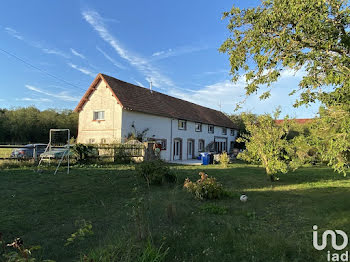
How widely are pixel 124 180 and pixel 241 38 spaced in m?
7.67

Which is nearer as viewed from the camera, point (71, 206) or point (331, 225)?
point (331, 225)

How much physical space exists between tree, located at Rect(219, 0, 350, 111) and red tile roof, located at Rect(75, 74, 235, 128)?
15547mm

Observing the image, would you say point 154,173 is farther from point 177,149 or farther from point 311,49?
point 177,149

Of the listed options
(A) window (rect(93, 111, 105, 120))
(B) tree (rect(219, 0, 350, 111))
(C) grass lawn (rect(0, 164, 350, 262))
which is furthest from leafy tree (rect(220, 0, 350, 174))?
(A) window (rect(93, 111, 105, 120))

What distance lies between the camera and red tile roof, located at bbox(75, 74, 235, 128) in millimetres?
21128

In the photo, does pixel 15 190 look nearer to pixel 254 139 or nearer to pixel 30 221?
pixel 30 221

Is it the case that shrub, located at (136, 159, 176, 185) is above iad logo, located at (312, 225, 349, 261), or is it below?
above

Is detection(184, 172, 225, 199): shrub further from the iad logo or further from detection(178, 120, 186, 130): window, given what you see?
detection(178, 120, 186, 130): window

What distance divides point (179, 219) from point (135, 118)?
1650cm

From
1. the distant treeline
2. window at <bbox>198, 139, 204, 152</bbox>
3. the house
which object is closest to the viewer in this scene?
the house

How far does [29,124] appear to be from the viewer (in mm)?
34562

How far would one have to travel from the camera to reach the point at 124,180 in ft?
34.6

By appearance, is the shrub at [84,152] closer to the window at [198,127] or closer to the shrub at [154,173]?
the shrub at [154,173]

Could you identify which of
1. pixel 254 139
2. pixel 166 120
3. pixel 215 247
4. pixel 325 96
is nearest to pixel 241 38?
pixel 325 96
